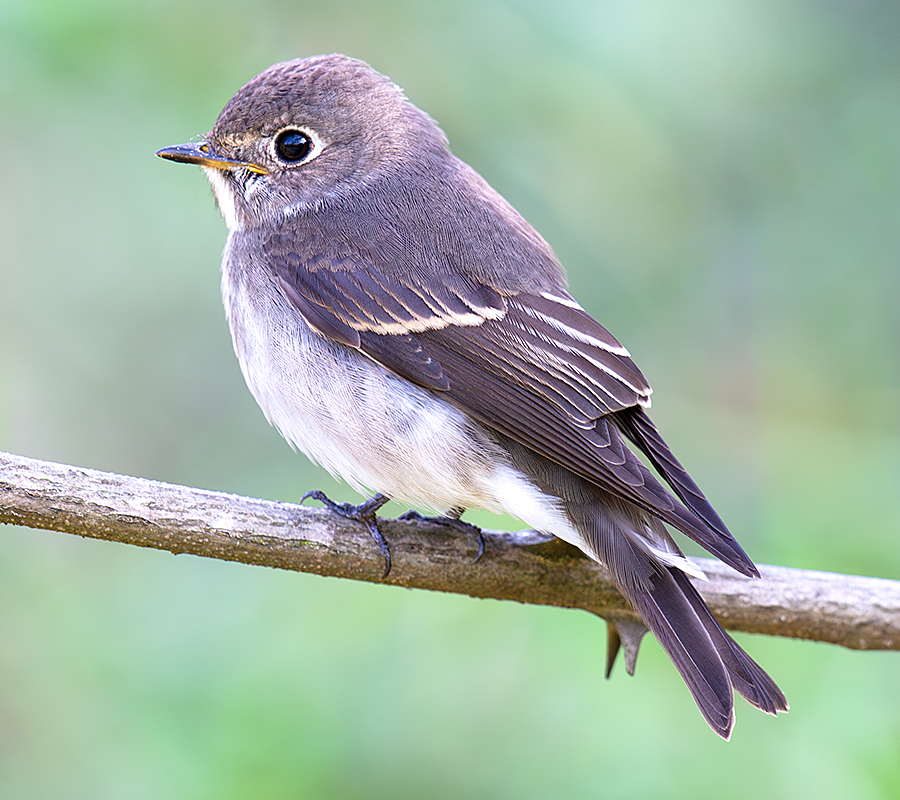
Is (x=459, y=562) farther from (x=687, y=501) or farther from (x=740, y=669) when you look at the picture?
(x=740, y=669)

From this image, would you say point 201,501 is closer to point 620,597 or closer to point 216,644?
point 216,644

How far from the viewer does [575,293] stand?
4551 mm

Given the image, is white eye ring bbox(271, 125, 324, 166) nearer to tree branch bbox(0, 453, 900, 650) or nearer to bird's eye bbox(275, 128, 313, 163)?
bird's eye bbox(275, 128, 313, 163)

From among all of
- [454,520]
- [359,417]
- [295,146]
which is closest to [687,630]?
[454,520]

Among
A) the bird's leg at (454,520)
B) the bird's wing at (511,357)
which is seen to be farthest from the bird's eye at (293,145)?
the bird's leg at (454,520)

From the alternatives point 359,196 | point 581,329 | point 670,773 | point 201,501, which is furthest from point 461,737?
point 359,196

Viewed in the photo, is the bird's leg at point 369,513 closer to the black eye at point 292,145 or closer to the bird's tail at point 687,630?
the bird's tail at point 687,630

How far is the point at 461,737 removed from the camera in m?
3.24

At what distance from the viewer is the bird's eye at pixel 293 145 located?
3.71 metres

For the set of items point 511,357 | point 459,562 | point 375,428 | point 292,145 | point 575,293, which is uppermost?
point 575,293

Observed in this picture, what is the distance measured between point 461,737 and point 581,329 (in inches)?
50.5

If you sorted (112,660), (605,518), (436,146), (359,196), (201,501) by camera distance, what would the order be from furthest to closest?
(436,146)
(359,196)
(112,660)
(605,518)
(201,501)

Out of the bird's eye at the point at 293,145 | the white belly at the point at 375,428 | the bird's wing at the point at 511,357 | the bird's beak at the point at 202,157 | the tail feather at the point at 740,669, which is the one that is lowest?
the tail feather at the point at 740,669

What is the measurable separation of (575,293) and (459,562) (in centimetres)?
168
